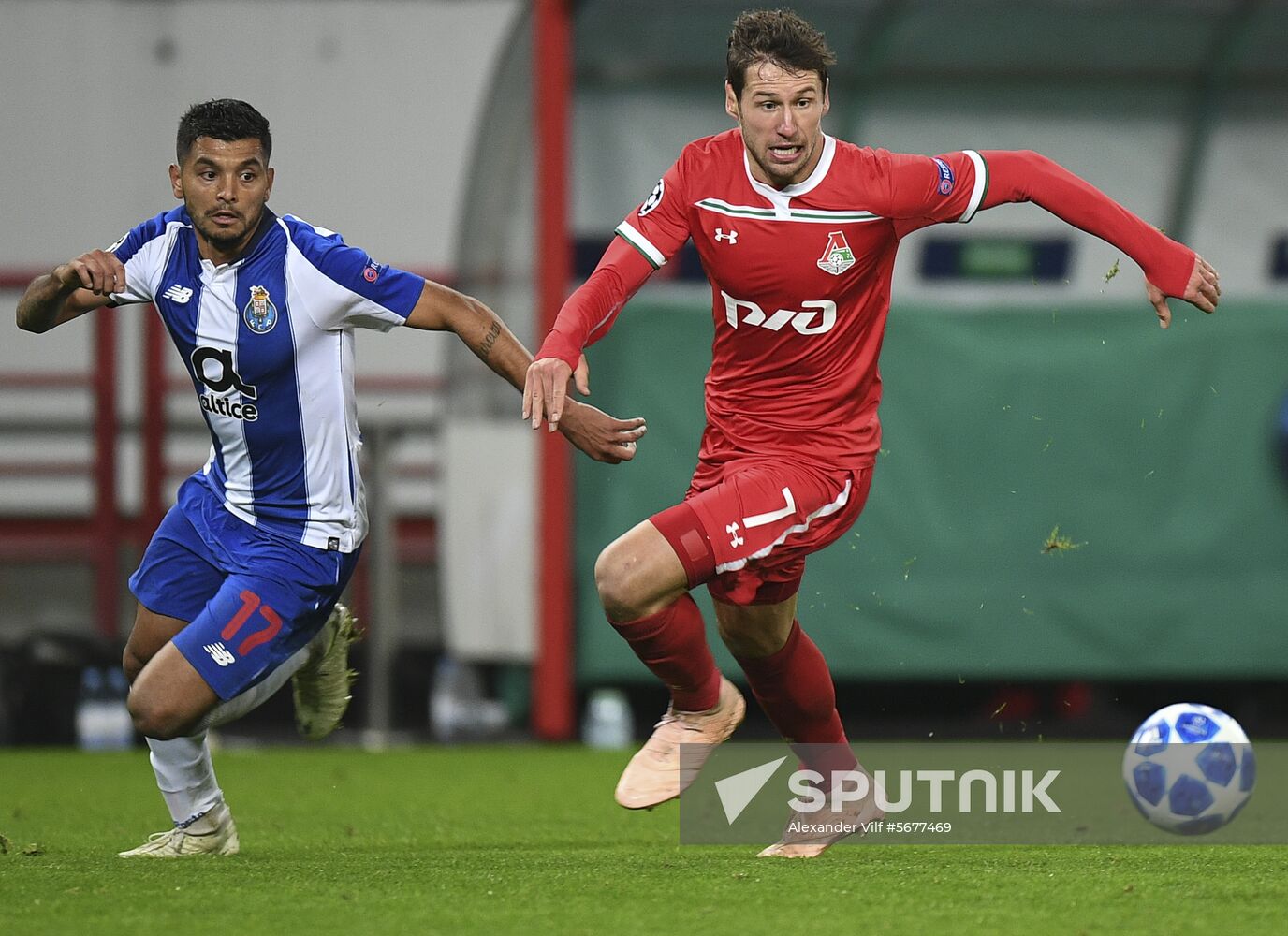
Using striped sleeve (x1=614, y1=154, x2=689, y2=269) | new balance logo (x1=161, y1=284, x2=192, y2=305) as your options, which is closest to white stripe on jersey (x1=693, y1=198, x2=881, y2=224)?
striped sleeve (x1=614, y1=154, x2=689, y2=269)

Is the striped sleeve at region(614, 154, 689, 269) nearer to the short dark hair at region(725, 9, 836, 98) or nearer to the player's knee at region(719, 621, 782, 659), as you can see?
the short dark hair at region(725, 9, 836, 98)

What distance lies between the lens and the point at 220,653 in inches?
206

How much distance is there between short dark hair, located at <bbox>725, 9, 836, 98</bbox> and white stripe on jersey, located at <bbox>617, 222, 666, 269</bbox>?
1.48 ft

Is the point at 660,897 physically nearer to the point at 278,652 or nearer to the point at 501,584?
the point at 278,652

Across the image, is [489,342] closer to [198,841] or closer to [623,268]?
[623,268]

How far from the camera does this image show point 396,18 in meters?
15.0

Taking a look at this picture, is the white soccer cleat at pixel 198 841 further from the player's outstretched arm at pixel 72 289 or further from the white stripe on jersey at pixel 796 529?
the white stripe on jersey at pixel 796 529

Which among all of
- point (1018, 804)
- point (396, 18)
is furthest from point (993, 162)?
point (396, 18)

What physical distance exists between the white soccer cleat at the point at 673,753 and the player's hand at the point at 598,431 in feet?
2.56

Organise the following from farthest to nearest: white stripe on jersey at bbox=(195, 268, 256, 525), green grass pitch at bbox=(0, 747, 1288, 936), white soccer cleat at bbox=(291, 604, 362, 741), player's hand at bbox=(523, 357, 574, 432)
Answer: white soccer cleat at bbox=(291, 604, 362, 741), white stripe on jersey at bbox=(195, 268, 256, 525), player's hand at bbox=(523, 357, 574, 432), green grass pitch at bbox=(0, 747, 1288, 936)

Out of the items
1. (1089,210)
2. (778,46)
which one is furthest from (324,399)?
(1089,210)

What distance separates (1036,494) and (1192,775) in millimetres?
4362

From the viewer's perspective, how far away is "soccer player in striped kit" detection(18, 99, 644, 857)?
207 inches

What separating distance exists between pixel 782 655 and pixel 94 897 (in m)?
1.94
